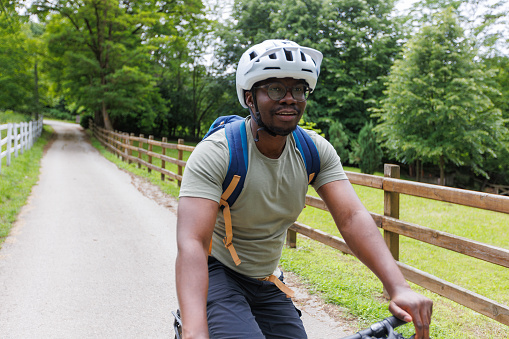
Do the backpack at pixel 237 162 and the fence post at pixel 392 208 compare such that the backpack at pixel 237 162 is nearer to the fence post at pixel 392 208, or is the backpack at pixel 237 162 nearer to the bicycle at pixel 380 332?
the bicycle at pixel 380 332

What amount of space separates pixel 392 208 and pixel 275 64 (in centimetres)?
301

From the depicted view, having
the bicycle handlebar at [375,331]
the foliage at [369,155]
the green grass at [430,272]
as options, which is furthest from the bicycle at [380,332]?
the foliage at [369,155]

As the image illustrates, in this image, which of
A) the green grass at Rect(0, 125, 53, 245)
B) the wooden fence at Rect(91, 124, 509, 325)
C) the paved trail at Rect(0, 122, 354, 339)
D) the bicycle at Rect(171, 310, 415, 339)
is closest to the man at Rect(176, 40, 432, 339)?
the bicycle at Rect(171, 310, 415, 339)

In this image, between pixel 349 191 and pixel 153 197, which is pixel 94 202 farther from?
pixel 349 191

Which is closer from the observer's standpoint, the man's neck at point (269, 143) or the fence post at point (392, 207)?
the man's neck at point (269, 143)

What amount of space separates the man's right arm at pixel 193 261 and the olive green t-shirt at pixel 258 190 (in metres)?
0.06

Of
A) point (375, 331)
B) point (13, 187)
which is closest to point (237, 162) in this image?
point (375, 331)

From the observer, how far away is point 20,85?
29656mm

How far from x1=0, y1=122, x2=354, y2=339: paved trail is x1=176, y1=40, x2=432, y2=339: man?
203cm

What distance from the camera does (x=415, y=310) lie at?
1550mm

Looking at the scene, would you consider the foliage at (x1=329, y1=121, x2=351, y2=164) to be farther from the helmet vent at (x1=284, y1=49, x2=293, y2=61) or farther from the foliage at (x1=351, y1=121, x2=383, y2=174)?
the helmet vent at (x1=284, y1=49, x2=293, y2=61)

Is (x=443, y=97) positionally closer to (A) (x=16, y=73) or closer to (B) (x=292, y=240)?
(B) (x=292, y=240)

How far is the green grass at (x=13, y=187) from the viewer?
7375 millimetres

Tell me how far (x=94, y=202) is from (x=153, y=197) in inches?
52.4
